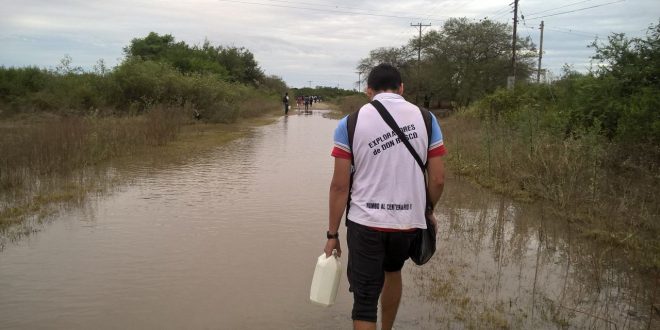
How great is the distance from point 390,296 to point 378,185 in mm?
887

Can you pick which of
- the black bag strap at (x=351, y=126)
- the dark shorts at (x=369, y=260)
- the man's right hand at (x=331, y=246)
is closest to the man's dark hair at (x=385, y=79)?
the black bag strap at (x=351, y=126)

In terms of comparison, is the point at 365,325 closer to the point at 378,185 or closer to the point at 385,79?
the point at 378,185

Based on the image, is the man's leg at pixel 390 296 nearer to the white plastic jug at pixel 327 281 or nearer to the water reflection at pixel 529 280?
the white plastic jug at pixel 327 281

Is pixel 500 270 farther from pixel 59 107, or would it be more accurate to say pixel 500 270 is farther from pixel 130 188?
pixel 59 107

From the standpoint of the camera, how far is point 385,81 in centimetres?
312

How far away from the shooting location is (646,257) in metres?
5.42

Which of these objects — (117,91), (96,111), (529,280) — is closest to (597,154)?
(529,280)

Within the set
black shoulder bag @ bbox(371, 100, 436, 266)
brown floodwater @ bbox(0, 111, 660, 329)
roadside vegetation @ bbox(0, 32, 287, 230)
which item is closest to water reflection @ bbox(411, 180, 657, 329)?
brown floodwater @ bbox(0, 111, 660, 329)

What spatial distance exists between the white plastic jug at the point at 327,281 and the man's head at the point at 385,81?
1050 millimetres

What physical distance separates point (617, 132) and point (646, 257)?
5047 mm

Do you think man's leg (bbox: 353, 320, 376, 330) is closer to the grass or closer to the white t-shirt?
the white t-shirt

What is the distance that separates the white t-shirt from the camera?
2924 millimetres

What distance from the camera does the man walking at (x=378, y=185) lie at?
294 centimetres

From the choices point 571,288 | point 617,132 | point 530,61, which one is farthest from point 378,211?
point 530,61
